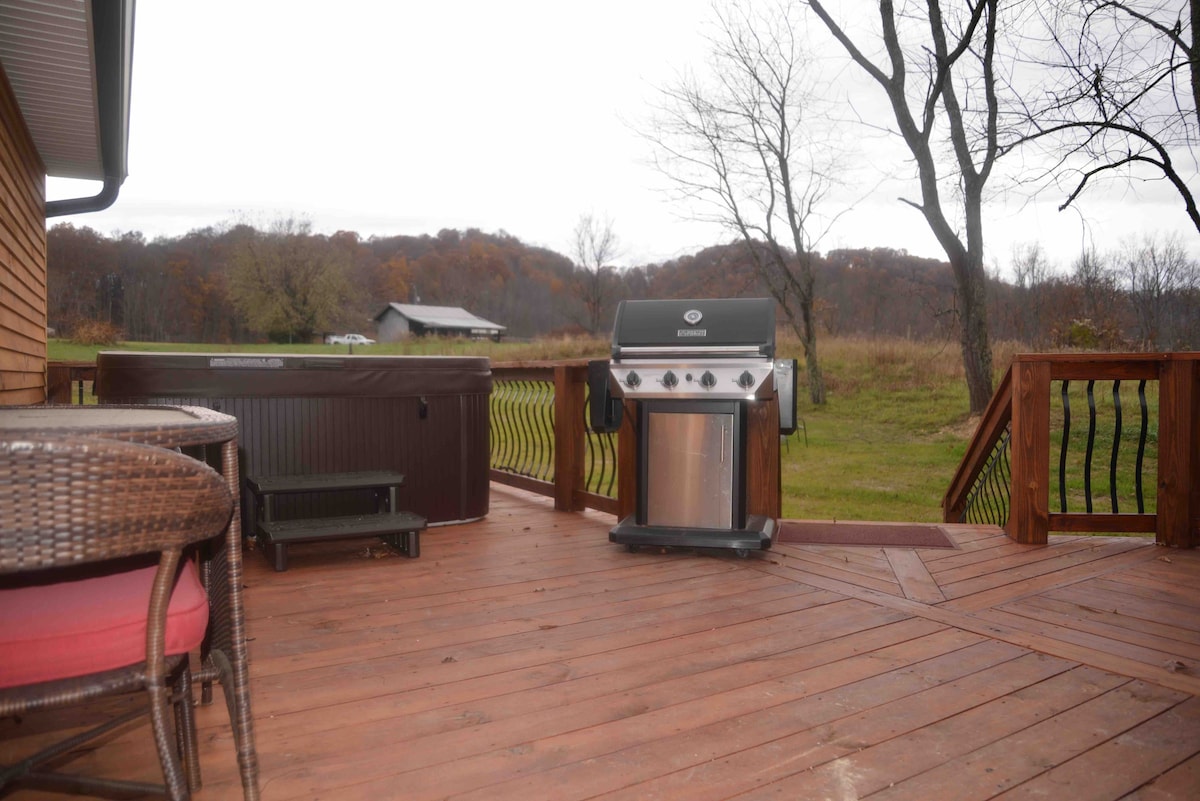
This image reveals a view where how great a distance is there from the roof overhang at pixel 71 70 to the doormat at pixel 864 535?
3.86 meters

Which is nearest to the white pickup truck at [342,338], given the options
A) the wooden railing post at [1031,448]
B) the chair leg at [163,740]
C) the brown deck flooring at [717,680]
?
the brown deck flooring at [717,680]

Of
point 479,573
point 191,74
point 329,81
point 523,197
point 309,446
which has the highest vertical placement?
point 523,197

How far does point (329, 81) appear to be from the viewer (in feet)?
46.2

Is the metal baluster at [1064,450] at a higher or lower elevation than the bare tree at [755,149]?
lower

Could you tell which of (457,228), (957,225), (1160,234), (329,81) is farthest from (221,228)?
(1160,234)

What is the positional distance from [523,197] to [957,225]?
28.5 metres

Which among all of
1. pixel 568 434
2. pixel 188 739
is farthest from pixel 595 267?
pixel 188 739

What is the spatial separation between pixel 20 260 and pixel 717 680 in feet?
15.6

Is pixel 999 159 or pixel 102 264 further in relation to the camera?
pixel 102 264

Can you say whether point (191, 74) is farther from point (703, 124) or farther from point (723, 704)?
point (723, 704)

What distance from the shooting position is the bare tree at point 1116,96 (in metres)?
7.78

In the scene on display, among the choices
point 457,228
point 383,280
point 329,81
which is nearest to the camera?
point 329,81

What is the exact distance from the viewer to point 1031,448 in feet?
12.9

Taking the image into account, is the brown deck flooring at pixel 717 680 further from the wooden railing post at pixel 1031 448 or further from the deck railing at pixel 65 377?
the deck railing at pixel 65 377
